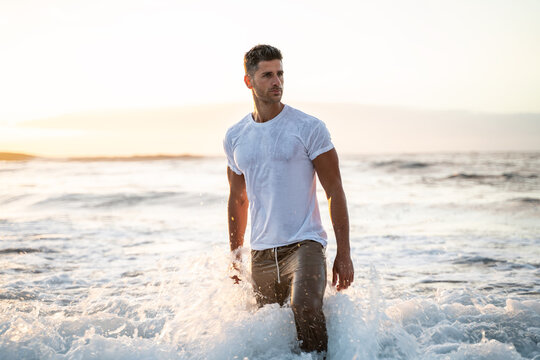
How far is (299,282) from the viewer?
10.9ft

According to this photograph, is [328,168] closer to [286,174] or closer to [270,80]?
[286,174]

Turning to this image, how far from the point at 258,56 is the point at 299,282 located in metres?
1.65

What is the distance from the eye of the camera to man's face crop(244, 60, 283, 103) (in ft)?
11.8

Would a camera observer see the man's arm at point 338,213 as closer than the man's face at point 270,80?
Yes

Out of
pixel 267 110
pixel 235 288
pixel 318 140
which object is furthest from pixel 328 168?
pixel 235 288

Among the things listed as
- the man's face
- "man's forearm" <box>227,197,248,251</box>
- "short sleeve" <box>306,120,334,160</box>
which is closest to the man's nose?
the man's face

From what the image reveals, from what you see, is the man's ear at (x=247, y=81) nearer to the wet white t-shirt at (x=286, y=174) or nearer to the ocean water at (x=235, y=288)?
the wet white t-shirt at (x=286, y=174)

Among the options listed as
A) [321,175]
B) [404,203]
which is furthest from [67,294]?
[404,203]

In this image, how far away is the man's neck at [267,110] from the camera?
368 cm

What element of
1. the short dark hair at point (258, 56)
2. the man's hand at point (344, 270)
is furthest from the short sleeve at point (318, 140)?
the man's hand at point (344, 270)

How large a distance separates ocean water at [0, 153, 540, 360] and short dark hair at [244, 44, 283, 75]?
5.05 ft

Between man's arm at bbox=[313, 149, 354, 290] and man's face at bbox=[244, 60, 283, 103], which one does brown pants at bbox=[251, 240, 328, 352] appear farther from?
man's face at bbox=[244, 60, 283, 103]

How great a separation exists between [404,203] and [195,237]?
7.76m

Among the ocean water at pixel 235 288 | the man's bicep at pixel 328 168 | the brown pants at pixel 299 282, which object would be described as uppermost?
the man's bicep at pixel 328 168
